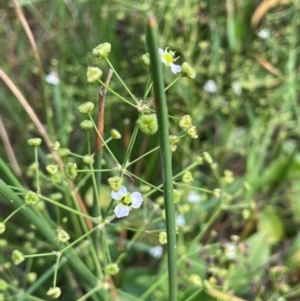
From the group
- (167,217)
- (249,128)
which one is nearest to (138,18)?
(249,128)

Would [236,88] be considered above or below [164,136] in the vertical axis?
above

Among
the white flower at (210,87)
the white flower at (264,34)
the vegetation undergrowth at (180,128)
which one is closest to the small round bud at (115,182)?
the vegetation undergrowth at (180,128)

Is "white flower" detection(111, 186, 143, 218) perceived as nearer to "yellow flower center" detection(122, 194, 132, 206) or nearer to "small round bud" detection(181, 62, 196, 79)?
"yellow flower center" detection(122, 194, 132, 206)

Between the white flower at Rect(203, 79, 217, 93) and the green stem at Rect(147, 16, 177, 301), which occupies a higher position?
the white flower at Rect(203, 79, 217, 93)

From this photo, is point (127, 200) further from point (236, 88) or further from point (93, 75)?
point (236, 88)

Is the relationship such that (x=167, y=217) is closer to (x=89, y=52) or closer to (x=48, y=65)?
(x=89, y=52)

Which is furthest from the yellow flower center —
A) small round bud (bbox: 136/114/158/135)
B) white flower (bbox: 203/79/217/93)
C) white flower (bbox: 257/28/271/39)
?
white flower (bbox: 257/28/271/39)

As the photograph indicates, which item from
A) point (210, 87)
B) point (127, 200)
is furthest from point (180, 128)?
point (127, 200)

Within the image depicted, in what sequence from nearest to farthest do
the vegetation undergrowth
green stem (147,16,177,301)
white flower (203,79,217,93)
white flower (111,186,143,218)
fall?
green stem (147,16,177,301)
white flower (111,186,143,218)
the vegetation undergrowth
white flower (203,79,217,93)
